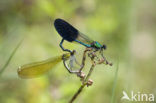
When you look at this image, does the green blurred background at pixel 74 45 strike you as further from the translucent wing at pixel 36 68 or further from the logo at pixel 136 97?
the translucent wing at pixel 36 68

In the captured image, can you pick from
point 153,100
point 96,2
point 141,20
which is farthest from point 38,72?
point 141,20

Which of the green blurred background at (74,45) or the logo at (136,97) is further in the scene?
the green blurred background at (74,45)

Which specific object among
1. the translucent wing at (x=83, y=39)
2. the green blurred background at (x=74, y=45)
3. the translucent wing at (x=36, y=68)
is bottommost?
the translucent wing at (x=36, y=68)

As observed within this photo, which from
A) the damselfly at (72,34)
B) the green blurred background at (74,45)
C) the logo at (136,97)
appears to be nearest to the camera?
the damselfly at (72,34)

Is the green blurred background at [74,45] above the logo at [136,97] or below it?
above

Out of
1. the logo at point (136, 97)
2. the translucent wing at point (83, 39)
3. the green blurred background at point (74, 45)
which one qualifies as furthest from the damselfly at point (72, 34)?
the green blurred background at point (74, 45)

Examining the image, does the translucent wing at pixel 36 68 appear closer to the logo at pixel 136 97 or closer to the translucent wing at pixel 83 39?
the translucent wing at pixel 83 39

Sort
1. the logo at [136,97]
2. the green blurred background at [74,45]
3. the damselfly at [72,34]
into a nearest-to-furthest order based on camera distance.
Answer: the damselfly at [72,34] → the logo at [136,97] → the green blurred background at [74,45]

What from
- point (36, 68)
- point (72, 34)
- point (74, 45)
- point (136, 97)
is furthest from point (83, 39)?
point (74, 45)
